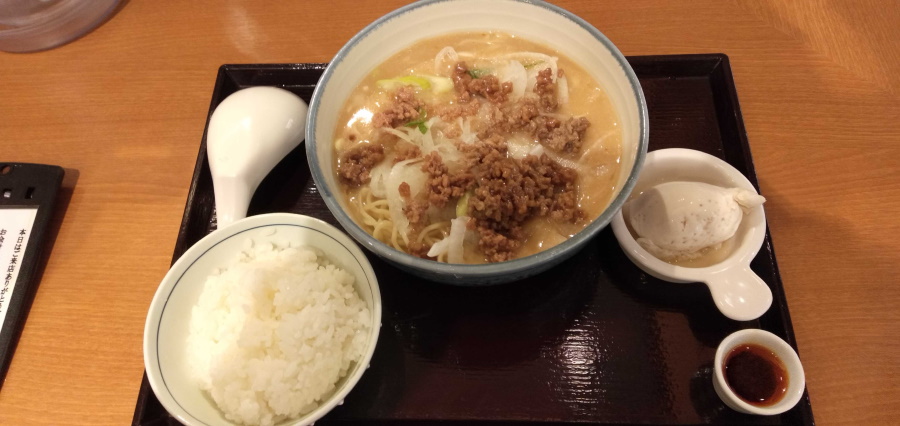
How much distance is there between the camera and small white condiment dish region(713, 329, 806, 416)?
4.40 feet

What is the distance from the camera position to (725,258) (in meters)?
1.60

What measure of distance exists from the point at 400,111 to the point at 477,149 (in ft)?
1.06

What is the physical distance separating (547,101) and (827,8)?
1703mm

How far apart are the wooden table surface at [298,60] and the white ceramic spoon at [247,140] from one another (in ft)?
1.25

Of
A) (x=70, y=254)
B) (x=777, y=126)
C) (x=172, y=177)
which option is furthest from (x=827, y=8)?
(x=70, y=254)

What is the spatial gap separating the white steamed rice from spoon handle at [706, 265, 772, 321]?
1.05 m

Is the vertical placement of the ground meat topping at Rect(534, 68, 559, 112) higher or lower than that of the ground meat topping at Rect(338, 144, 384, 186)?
higher

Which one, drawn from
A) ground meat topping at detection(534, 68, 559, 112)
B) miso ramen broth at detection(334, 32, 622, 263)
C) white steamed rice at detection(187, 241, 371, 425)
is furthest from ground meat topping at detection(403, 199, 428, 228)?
ground meat topping at detection(534, 68, 559, 112)

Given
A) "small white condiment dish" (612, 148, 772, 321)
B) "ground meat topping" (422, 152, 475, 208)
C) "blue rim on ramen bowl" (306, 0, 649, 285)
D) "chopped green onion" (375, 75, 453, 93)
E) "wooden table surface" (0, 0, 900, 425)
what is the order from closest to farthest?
"blue rim on ramen bowl" (306, 0, 649, 285)
"small white condiment dish" (612, 148, 772, 321)
"ground meat topping" (422, 152, 475, 208)
"wooden table surface" (0, 0, 900, 425)
"chopped green onion" (375, 75, 453, 93)

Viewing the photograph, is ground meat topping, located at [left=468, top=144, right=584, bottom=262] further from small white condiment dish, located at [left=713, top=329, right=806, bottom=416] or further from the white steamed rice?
small white condiment dish, located at [left=713, top=329, right=806, bottom=416]

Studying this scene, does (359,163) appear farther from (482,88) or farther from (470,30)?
(470,30)

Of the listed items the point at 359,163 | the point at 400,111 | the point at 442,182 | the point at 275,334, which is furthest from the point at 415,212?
the point at 275,334

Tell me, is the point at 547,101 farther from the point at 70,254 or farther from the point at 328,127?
the point at 70,254

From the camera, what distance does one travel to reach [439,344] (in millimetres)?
1593
